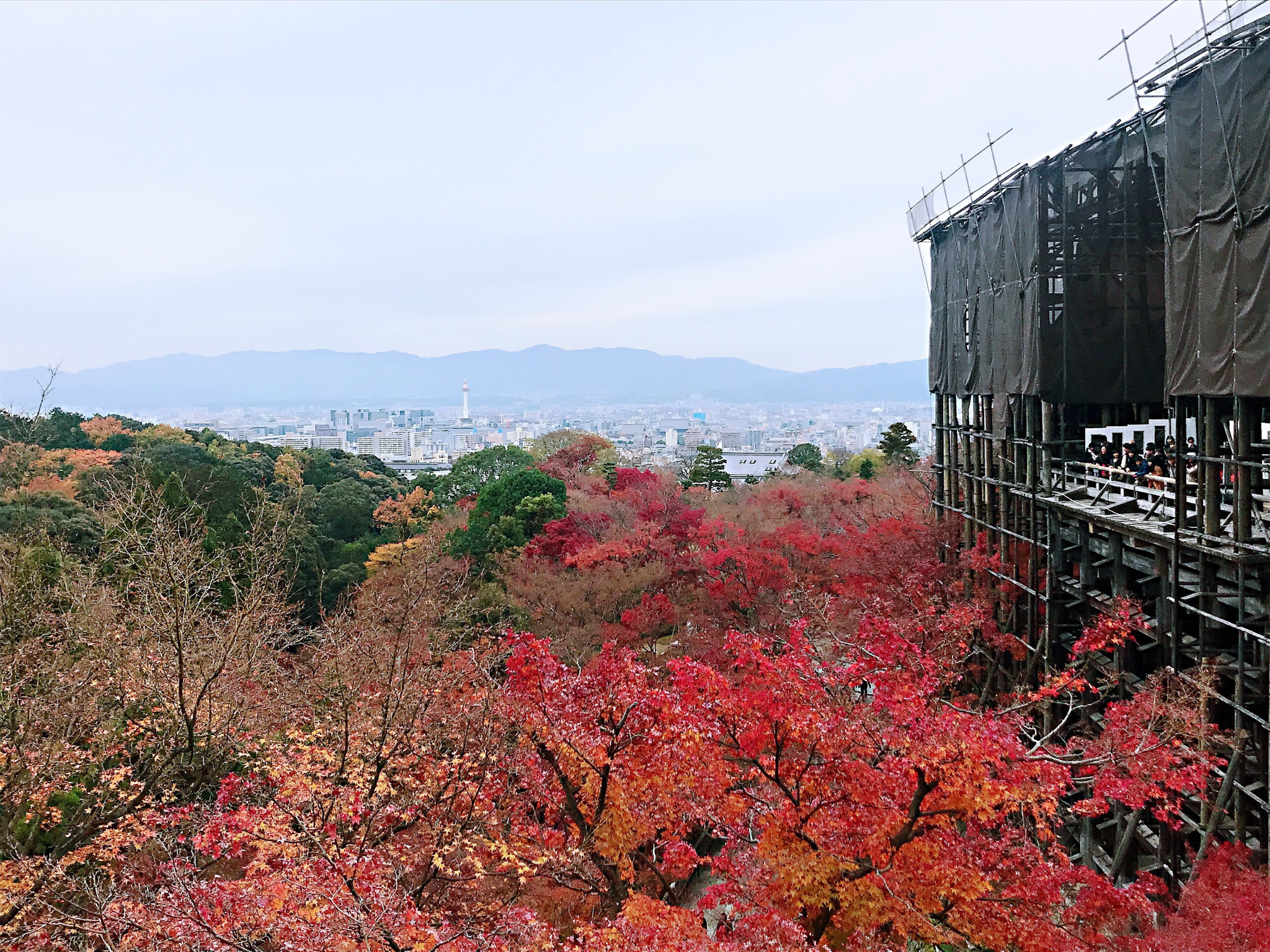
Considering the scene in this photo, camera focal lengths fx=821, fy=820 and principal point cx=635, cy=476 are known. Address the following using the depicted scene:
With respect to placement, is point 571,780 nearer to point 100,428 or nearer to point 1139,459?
point 1139,459

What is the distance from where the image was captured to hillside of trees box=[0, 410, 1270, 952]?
27.8 feet

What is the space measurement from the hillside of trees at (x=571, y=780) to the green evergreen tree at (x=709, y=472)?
24.8 meters

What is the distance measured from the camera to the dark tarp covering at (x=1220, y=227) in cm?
938

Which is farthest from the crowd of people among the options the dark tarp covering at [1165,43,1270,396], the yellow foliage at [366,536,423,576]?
the yellow foliage at [366,536,423,576]

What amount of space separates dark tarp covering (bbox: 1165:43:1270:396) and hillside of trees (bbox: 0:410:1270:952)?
418 centimetres

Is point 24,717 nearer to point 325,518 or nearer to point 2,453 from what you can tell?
point 2,453

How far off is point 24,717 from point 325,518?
26.9 metres

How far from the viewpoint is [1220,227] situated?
10.1 metres

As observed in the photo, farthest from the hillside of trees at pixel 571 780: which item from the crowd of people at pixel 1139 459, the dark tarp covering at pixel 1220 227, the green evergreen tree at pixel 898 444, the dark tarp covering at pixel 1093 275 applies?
the green evergreen tree at pixel 898 444

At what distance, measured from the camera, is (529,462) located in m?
47.3

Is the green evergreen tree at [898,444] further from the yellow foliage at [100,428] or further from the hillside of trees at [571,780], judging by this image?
the yellow foliage at [100,428]

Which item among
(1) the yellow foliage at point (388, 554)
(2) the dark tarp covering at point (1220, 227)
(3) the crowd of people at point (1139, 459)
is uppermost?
(2) the dark tarp covering at point (1220, 227)

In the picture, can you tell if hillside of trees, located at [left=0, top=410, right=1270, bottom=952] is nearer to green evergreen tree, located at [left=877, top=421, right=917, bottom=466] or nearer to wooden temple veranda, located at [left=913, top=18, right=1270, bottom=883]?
wooden temple veranda, located at [left=913, top=18, right=1270, bottom=883]

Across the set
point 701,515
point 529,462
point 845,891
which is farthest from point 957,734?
point 529,462
